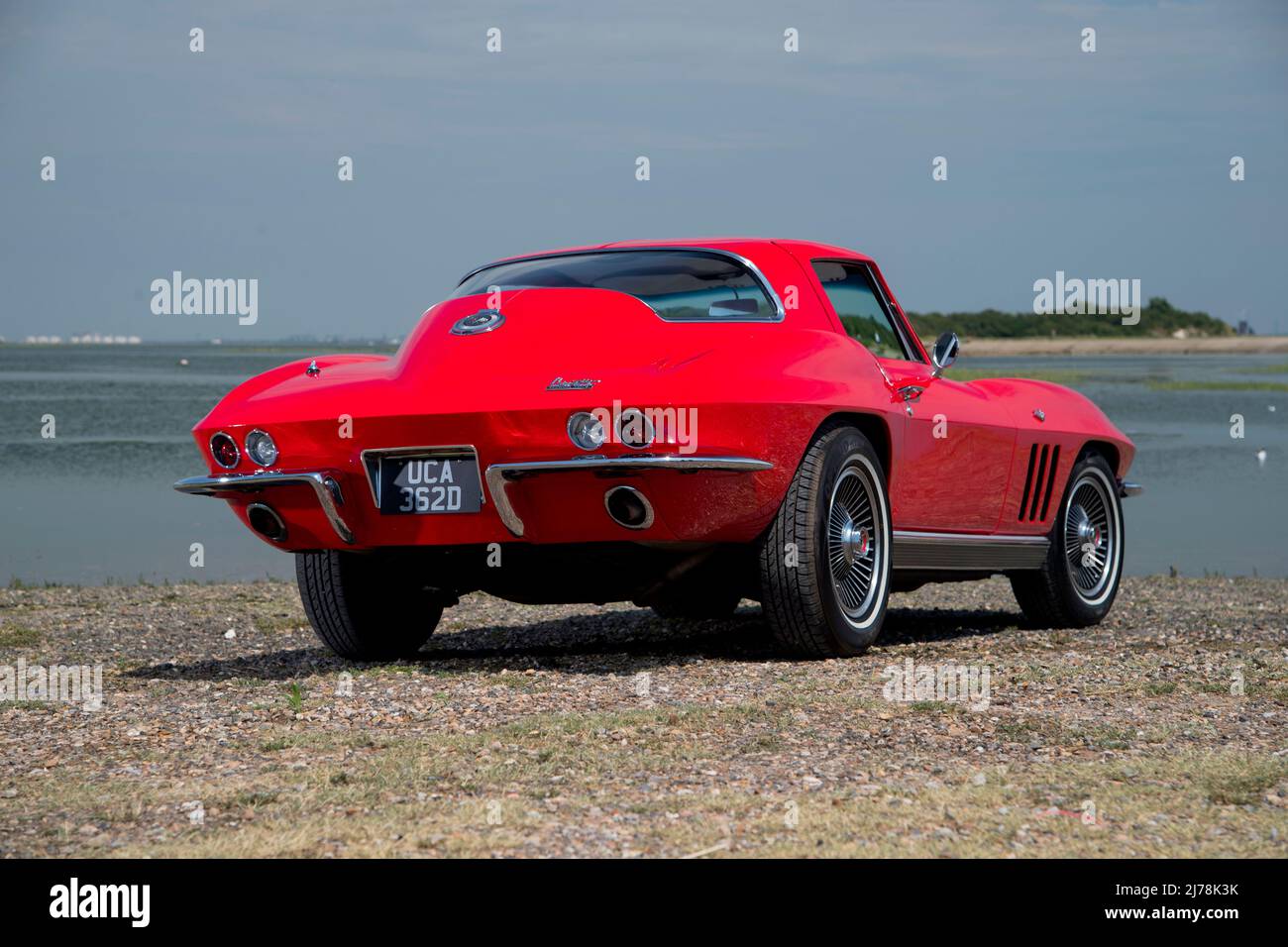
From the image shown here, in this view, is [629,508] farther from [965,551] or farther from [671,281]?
[965,551]

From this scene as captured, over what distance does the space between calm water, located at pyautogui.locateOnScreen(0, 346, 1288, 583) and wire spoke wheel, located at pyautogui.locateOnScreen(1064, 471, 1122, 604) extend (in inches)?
173

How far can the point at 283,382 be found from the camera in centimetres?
641

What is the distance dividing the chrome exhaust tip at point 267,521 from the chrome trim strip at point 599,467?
957 mm

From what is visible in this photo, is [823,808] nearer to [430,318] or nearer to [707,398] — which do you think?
[707,398]

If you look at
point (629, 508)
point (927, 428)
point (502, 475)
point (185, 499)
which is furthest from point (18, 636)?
point (185, 499)

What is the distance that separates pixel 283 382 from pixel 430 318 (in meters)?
0.64

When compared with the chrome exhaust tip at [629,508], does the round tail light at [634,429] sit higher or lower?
higher

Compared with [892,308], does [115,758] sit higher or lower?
lower

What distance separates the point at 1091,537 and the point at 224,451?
4.72m

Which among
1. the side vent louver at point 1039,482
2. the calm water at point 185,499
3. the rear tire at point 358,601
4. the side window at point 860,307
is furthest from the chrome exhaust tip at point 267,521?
the calm water at point 185,499

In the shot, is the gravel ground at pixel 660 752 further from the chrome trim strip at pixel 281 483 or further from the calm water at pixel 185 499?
the calm water at pixel 185 499

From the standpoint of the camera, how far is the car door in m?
6.92

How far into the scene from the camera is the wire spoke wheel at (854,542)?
21.2 feet
